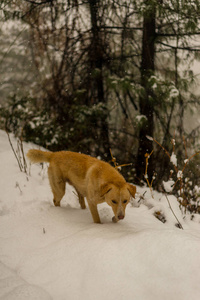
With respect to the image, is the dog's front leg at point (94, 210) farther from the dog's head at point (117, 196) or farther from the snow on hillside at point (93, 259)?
the dog's head at point (117, 196)

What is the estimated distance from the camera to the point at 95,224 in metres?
3.37

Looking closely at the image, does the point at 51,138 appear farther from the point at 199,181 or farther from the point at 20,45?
the point at 199,181

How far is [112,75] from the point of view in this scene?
7.07m

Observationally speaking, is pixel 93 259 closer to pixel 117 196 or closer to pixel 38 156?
pixel 117 196

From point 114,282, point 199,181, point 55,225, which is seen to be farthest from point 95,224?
point 199,181

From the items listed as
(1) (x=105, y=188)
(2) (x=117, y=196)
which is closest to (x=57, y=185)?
(1) (x=105, y=188)

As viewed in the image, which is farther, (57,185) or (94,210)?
(57,185)

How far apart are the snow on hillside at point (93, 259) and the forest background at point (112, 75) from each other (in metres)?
3.52

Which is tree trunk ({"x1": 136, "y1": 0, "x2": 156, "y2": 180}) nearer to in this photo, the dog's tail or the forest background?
the forest background

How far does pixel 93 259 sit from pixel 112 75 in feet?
18.5

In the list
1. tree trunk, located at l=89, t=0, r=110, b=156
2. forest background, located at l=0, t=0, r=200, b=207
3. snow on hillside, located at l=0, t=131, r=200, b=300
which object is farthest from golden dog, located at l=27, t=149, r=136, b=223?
tree trunk, located at l=89, t=0, r=110, b=156

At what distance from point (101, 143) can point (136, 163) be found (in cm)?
118

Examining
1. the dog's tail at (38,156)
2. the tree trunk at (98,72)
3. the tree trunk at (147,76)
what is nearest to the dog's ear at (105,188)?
the dog's tail at (38,156)

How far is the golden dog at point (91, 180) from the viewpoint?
313cm
